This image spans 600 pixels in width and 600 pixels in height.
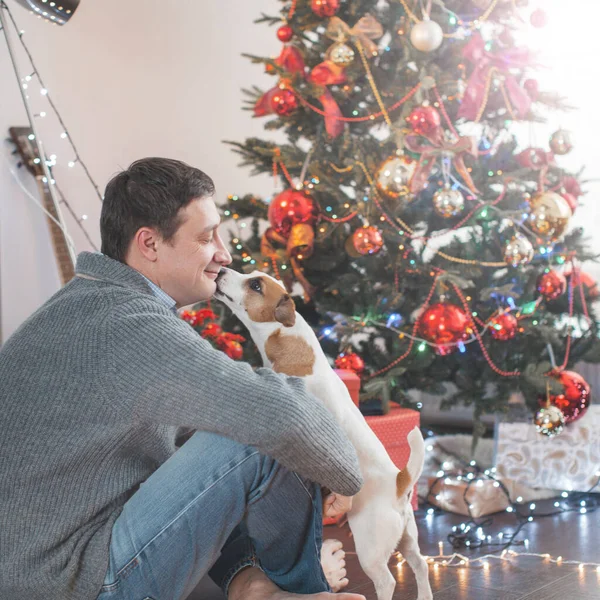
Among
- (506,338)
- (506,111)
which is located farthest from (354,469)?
(506,111)

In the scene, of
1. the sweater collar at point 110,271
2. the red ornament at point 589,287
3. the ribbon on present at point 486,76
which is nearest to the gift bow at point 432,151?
the ribbon on present at point 486,76

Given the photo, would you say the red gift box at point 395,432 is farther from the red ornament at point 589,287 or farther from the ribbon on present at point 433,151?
the red ornament at point 589,287

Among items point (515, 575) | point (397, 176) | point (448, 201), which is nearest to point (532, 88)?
point (448, 201)

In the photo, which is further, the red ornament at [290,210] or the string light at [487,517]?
the red ornament at [290,210]

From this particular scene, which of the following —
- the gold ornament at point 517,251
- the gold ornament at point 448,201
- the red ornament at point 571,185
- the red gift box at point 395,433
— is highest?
the gold ornament at point 448,201

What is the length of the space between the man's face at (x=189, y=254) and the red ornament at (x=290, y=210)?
1434 millimetres

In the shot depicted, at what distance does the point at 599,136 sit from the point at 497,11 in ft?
4.25

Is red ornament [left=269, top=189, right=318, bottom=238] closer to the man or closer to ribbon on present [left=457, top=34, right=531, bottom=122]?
ribbon on present [left=457, top=34, right=531, bottom=122]

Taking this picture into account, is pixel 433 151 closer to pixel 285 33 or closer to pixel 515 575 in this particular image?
pixel 285 33

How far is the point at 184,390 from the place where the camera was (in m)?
1.14

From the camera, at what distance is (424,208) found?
313 centimetres

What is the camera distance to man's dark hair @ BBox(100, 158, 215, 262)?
1.35m

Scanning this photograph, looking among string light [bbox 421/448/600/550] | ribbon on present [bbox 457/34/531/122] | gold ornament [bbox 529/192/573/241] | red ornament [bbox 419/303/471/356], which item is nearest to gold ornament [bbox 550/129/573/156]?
ribbon on present [bbox 457/34/531/122]

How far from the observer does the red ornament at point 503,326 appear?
288 centimetres
